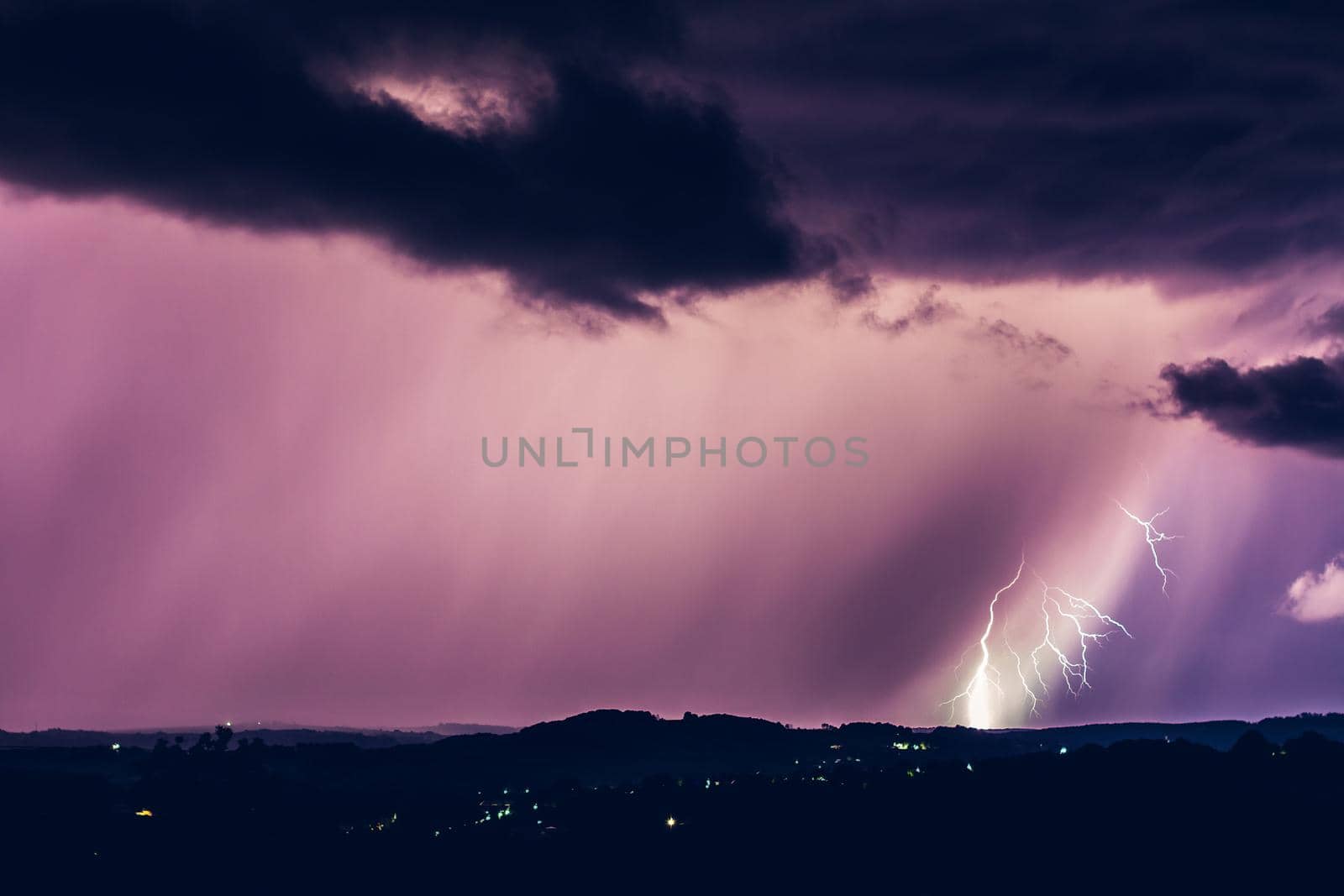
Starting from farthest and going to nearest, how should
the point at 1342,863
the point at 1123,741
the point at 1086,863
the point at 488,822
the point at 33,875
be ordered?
the point at 488,822 → the point at 1123,741 → the point at 33,875 → the point at 1086,863 → the point at 1342,863

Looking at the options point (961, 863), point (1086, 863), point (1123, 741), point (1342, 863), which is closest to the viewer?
point (1342, 863)

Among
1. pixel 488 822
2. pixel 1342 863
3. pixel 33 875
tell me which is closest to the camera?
pixel 1342 863

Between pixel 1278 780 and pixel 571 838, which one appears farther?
pixel 571 838

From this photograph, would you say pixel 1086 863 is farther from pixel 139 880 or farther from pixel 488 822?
pixel 139 880

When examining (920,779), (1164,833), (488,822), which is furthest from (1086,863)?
(488,822)

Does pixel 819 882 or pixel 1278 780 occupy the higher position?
pixel 1278 780

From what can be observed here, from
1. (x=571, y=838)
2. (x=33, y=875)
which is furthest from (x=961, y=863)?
(x=33, y=875)

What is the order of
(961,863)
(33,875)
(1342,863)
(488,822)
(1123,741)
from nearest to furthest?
(1342,863)
(961,863)
(33,875)
(1123,741)
(488,822)

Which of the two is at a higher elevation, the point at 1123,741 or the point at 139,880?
the point at 1123,741

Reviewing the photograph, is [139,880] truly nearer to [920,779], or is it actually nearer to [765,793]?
[765,793]
